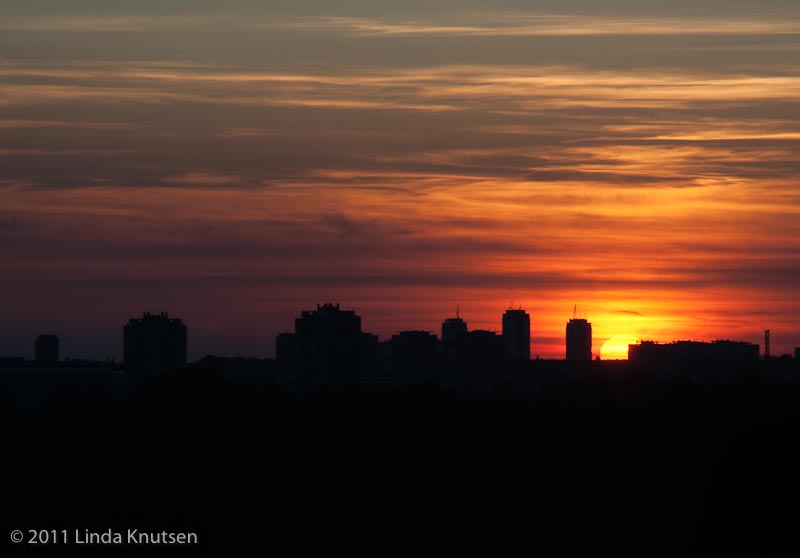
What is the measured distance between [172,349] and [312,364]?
57.1ft

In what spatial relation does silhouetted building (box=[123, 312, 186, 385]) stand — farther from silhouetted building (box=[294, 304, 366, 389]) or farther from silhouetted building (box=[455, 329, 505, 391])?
silhouetted building (box=[455, 329, 505, 391])

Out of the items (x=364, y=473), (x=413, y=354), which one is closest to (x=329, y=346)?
(x=413, y=354)

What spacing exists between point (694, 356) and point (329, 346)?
144 feet

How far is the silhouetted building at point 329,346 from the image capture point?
7219 inches

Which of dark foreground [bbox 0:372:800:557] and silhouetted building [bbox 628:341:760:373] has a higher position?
silhouetted building [bbox 628:341:760:373]

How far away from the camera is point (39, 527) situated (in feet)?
166

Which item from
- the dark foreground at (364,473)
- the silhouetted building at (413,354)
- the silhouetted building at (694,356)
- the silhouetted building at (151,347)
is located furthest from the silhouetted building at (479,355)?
the dark foreground at (364,473)

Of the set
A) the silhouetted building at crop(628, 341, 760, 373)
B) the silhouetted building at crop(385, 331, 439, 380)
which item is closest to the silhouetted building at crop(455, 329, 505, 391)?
the silhouetted building at crop(385, 331, 439, 380)

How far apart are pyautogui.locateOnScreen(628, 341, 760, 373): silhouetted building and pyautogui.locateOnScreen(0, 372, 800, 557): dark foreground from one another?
84883 millimetres

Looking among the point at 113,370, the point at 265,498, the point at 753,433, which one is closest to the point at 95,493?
the point at 265,498

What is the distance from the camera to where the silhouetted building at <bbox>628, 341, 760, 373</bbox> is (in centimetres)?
16952

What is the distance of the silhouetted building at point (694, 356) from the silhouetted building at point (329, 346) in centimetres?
3438

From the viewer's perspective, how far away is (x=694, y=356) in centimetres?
17662

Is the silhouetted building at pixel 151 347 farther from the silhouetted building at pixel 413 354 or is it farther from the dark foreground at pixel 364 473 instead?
the dark foreground at pixel 364 473
